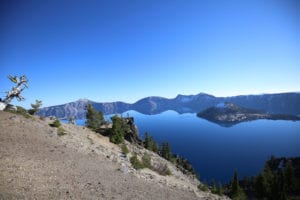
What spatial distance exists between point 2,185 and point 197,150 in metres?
190

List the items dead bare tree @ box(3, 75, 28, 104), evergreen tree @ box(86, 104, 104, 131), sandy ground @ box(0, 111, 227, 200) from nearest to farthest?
sandy ground @ box(0, 111, 227, 200)
dead bare tree @ box(3, 75, 28, 104)
evergreen tree @ box(86, 104, 104, 131)

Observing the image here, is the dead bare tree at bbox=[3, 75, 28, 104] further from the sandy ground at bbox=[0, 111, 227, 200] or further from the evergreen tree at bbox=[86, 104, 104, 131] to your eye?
the evergreen tree at bbox=[86, 104, 104, 131]

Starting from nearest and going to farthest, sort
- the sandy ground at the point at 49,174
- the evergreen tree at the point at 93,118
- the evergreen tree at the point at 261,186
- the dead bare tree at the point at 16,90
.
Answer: the sandy ground at the point at 49,174, the dead bare tree at the point at 16,90, the evergreen tree at the point at 93,118, the evergreen tree at the point at 261,186

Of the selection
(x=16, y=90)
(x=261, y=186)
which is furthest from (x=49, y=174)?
(x=261, y=186)

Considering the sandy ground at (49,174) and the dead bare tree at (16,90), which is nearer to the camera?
the sandy ground at (49,174)

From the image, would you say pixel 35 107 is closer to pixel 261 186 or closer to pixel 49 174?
pixel 49 174

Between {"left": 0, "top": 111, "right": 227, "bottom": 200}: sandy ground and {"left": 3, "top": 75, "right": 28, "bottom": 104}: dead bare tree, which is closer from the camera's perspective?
{"left": 0, "top": 111, "right": 227, "bottom": 200}: sandy ground

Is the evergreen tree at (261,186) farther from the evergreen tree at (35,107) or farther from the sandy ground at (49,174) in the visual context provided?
the evergreen tree at (35,107)

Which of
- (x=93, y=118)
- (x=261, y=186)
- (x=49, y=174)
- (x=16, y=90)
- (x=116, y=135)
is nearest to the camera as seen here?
(x=49, y=174)

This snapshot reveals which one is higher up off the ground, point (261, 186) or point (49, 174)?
point (49, 174)

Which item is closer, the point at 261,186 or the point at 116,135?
the point at 116,135

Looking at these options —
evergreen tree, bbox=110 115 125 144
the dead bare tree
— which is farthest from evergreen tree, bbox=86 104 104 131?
the dead bare tree

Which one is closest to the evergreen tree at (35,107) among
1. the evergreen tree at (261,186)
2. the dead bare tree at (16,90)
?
the dead bare tree at (16,90)

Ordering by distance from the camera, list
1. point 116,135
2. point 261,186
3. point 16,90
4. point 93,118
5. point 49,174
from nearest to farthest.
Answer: point 49,174 < point 16,90 < point 116,135 < point 93,118 < point 261,186
